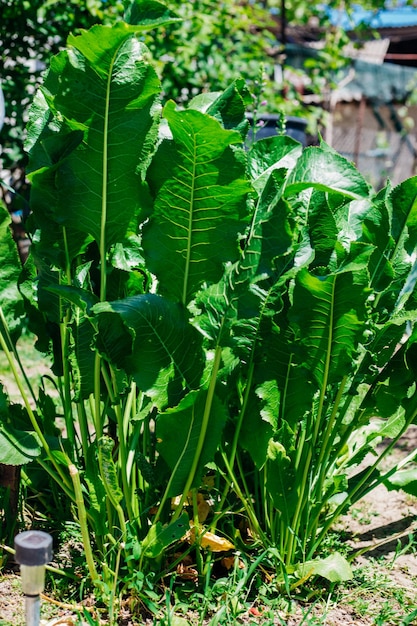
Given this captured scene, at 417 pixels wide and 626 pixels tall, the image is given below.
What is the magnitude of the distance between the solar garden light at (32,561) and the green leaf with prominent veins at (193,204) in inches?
27.6

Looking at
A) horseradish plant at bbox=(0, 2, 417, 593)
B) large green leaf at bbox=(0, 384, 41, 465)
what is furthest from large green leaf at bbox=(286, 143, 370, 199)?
large green leaf at bbox=(0, 384, 41, 465)

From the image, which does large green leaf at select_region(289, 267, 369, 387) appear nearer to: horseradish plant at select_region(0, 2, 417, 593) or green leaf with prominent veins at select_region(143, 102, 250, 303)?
horseradish plant at select_region(0, 2, 417, 593)

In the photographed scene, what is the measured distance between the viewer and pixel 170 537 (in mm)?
1723

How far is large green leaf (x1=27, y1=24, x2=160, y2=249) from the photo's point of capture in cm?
156

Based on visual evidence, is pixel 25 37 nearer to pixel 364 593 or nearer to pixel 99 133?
pixel 99 133

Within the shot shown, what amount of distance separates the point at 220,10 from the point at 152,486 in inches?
178

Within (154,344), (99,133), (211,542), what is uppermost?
(99,133)

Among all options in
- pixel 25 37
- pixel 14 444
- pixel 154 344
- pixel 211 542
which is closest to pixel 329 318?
pixel 154 344

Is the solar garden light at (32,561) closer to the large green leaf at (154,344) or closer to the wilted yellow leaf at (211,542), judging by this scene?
the large green leaf at (154,344)

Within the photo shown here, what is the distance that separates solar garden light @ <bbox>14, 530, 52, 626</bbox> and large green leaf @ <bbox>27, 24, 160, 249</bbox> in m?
0.74

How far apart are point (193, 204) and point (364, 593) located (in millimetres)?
1220

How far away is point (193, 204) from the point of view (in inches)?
65.4

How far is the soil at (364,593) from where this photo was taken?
5.93ft

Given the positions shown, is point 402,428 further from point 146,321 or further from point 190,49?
point 190,49
